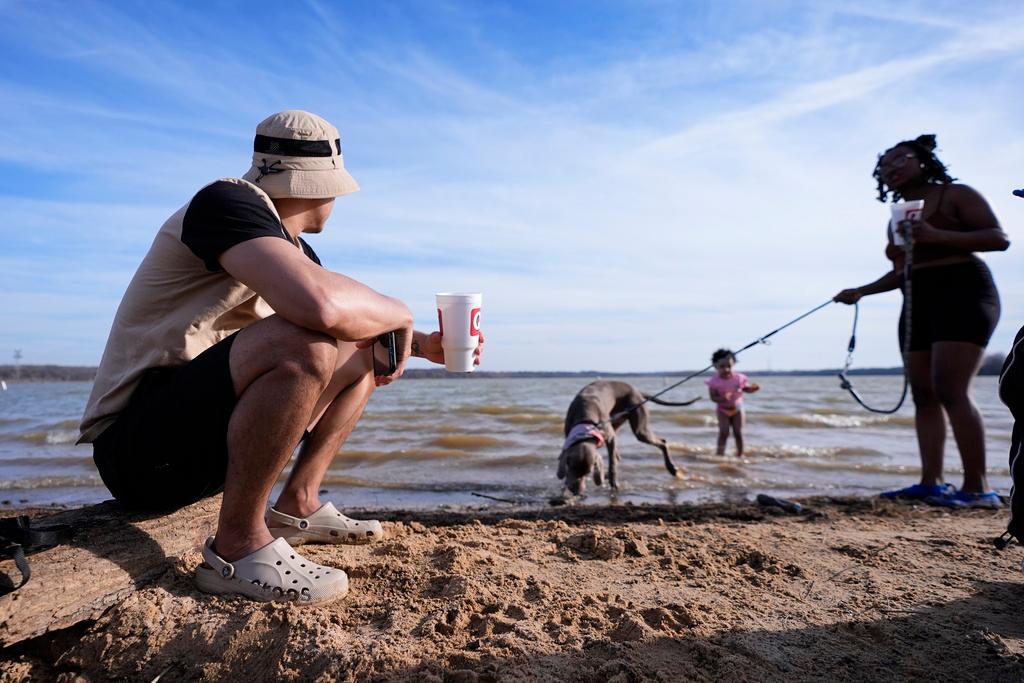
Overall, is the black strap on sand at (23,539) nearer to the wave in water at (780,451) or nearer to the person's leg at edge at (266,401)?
the person's leg at edge at (266,401)

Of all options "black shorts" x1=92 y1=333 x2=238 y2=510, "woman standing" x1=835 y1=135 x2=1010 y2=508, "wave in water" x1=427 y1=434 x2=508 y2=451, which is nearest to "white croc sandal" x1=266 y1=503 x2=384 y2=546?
"black shorts" x1=92 y1=333 x2=238 y2=510

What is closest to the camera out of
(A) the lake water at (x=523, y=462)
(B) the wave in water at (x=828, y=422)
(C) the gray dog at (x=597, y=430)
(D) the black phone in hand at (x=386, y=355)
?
(D) the black phone in hand at (x=386, y=355)

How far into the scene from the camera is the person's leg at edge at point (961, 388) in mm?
4457

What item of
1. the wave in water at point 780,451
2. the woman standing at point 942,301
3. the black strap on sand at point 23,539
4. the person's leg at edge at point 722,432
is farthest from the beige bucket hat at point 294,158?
the person's leg at edge at point 722,432

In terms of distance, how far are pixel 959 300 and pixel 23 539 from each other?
5040 millimetres

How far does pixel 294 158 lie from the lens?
8.26 feet

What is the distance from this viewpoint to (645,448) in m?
9.72

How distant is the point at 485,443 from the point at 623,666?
6.97 m

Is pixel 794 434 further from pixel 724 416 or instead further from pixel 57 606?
pixel 57 606

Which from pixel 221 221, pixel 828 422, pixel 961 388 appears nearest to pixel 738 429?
pixel 828 422

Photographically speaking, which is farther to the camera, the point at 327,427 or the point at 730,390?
the point at 730,390

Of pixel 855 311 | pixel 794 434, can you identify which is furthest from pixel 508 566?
pixel 794 434

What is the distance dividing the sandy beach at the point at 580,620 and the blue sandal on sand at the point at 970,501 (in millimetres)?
1532

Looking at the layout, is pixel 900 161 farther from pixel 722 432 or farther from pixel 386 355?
pixel 722 432
